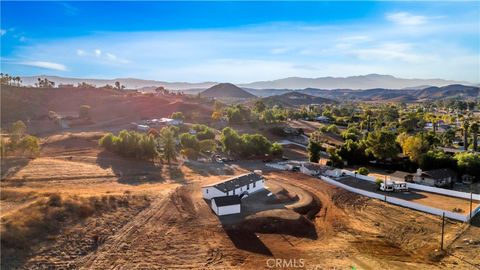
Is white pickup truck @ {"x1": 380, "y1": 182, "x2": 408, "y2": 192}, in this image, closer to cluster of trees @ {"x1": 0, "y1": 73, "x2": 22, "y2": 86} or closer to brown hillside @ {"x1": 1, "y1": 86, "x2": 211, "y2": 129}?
brown hillside @ {"x1": 1, "y1": 86, "x2": 211, "y2": 129}

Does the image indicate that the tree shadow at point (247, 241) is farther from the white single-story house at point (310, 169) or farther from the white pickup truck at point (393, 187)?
the white single-story house at point (310, 169)

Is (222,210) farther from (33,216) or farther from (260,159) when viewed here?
(260,159)

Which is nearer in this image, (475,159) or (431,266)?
(431,266)

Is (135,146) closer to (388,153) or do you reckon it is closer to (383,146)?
(383,146)

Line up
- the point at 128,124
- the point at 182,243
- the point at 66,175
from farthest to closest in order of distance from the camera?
the point at 128,124
the point at 66,175
the point at 182,243

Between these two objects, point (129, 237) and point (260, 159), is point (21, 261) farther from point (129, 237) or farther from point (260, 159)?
point (260, 159)

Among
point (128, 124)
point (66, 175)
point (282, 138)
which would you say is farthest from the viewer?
point (128, 124)

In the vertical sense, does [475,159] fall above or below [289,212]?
above

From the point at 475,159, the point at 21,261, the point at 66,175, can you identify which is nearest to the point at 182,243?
the point at 21,261
